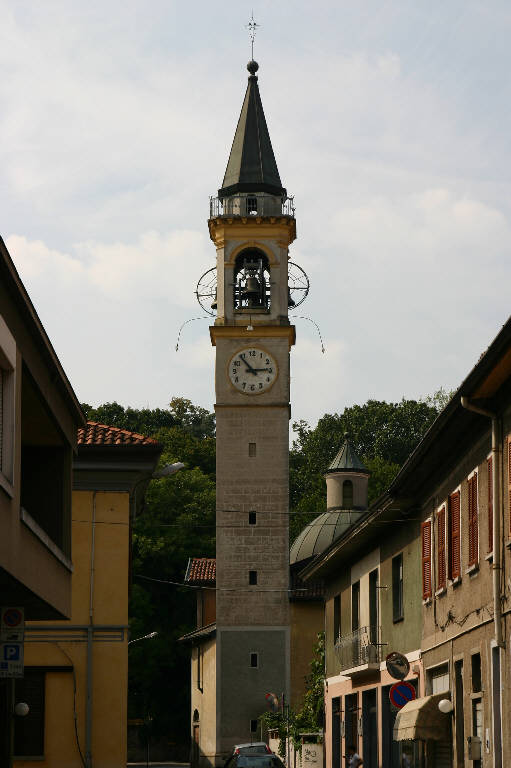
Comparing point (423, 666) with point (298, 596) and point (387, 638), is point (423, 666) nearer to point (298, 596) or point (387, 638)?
point (387, 638)

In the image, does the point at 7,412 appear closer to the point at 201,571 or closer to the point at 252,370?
the point at 252,370

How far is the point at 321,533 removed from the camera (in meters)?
69.0

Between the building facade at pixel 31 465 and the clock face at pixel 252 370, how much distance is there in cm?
4200

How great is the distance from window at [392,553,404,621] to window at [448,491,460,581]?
18.9ft

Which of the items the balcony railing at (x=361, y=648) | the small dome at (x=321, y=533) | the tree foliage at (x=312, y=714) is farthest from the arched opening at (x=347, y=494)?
the balcony railing at (x=361, y=648)

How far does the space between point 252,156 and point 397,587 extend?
4152 centimetres

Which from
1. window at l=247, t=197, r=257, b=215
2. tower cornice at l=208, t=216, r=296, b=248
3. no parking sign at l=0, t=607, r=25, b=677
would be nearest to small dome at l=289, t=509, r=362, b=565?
tower cornice at l=208, t=216, r=296, b=248

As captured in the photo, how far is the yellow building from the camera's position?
28.0m

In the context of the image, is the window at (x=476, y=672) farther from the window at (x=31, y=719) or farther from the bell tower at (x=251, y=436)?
the bell tower at (x=251, y=436)

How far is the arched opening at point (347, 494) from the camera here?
72.0 meters

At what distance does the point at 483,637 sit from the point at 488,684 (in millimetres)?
694

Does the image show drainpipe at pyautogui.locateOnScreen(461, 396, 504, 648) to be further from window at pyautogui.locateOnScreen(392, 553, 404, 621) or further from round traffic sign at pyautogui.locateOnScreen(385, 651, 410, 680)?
window at pyautogui.locateOnScreen(392, 553, 404, 621)

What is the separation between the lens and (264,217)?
65312mm

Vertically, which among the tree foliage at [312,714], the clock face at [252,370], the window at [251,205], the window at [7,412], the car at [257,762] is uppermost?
the window at [251,205]
